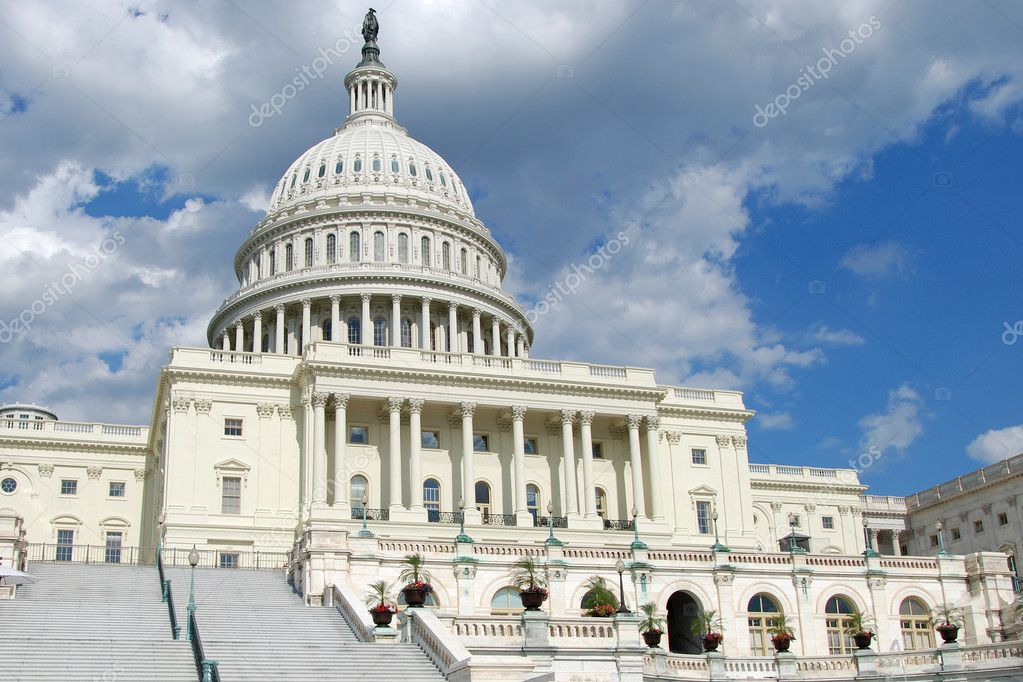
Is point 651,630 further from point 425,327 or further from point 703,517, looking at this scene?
point 425,327

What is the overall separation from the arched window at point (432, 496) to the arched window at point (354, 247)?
3155 cm

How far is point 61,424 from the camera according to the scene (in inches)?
3231

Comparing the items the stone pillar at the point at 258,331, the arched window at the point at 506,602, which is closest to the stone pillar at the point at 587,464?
the arched window at the point at 506,602

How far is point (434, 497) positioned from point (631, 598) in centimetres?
2599

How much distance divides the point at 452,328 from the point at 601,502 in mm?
25094

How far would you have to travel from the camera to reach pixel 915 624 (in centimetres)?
5069

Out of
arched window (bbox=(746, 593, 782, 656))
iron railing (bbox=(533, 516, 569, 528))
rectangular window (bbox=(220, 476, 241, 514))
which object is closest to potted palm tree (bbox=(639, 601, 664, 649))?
arched window (bbox=(746, 593, 782, 656))

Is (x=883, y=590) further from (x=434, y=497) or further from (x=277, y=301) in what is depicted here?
(x=277, y=301)

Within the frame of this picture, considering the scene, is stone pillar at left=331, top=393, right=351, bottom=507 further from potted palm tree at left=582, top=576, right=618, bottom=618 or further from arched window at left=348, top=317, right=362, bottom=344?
arched window at left=348, top=317, right=362, bottom=344

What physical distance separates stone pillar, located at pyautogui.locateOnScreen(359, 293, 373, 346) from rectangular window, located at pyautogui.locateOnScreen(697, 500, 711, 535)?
29.6 metres

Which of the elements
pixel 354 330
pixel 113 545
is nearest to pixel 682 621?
pixel 113 545

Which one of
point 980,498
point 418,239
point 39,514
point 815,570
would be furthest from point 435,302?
point 815,570

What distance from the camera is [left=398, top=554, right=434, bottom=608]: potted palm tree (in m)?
35.8

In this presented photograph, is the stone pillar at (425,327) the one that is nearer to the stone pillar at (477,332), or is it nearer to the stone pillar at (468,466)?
the stone pillar at (477,332)
